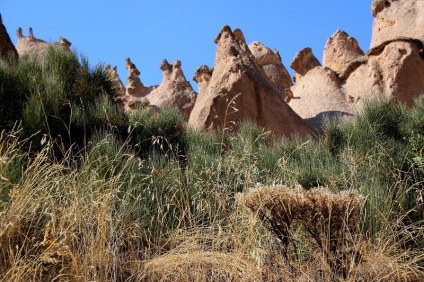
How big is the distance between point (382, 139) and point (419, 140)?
1.05 meters

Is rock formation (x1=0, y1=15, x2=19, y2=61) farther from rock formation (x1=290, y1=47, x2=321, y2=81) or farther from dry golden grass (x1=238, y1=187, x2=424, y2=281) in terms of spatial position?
rock formation (x1=290, y1=47, x2=321, y2=81)

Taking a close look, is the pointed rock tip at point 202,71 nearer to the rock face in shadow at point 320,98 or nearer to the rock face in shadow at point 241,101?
the rock face in shadow at point 241,101

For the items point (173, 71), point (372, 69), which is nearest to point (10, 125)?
point (372, 69)

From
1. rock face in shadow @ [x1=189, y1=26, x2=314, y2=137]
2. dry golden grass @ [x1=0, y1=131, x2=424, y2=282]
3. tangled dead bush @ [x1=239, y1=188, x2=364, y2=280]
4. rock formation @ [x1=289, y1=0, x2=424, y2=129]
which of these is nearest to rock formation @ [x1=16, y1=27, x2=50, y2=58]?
rock formation @ [x1=289, y1=0, x2=424, y2=129]

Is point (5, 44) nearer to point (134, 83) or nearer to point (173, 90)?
point (173, 90)

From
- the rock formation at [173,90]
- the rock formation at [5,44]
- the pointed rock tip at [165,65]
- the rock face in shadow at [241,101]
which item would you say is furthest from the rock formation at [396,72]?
the pointed rock tip at [165,65]

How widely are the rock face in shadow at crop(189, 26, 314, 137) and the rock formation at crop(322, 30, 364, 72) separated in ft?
32.2

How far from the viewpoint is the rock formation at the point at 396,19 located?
2271cm

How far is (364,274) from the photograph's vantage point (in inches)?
187

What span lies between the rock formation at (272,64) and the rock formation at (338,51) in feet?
15.4

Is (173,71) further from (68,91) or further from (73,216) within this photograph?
(73,216)

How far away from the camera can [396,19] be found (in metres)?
23.7

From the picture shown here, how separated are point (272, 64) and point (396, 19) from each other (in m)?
7.13

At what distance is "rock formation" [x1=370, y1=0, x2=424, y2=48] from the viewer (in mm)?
22706
